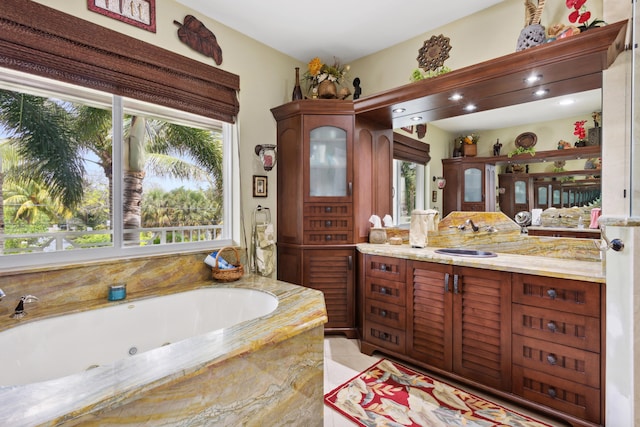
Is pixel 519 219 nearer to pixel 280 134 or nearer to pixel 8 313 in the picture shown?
pixel 280 134

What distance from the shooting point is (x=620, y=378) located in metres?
1.45

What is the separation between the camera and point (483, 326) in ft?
6.15

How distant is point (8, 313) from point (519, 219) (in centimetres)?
324

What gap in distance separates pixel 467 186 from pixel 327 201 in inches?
46.9

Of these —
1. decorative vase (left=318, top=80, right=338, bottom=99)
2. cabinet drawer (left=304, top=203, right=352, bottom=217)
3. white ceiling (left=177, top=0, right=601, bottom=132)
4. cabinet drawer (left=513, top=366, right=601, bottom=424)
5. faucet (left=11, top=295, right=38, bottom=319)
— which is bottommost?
cabinet drawer (left=513, top=366, right=601, bottom=424)

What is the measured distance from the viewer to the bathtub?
0.87 m

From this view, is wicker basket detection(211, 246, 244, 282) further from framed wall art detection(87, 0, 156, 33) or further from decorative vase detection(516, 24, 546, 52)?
decorative vase detection(516, 24, 546, 52)

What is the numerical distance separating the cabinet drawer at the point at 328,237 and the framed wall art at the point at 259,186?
56cm

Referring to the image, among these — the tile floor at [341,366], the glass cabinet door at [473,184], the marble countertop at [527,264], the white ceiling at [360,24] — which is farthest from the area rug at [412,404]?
the white ceiling at [360,24]

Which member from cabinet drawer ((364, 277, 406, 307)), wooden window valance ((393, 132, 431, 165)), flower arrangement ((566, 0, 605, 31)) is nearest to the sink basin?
cabinet drawer ((364, 277, 406, 307))

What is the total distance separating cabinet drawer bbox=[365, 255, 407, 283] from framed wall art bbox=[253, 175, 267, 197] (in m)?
1.14

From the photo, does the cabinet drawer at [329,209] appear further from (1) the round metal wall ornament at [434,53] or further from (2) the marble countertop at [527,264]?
(1) the round metal wall ornament at [434,53]

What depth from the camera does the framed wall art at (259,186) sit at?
2.73 metres

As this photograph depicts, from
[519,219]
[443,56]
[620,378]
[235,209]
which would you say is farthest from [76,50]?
[620,378]
